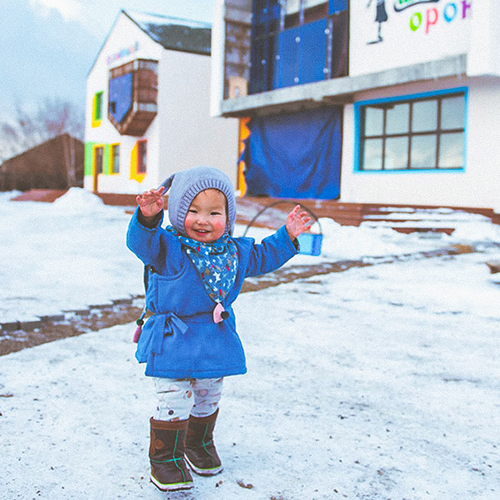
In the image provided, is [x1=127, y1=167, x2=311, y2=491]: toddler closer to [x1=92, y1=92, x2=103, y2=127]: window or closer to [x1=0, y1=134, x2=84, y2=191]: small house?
[x1=92, y1=92, x2=103, y2=127]: window

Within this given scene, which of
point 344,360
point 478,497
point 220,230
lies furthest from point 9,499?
point 344,360

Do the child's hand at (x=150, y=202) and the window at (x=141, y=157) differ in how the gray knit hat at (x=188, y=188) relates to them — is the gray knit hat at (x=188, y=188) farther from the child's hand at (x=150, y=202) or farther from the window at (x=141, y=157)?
the window at (x=141, y=157)

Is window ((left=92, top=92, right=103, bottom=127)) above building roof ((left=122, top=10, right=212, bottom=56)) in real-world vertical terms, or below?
below

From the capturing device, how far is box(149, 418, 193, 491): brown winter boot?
1923 mm

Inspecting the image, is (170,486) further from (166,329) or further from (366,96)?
(366,96)

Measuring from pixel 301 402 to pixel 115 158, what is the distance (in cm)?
2165

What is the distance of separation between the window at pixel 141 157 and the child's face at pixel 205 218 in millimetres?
19604

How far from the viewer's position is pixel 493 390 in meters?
2.90

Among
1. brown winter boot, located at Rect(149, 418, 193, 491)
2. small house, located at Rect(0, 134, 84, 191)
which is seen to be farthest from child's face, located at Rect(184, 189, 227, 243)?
small house, located at Rect(0, 134, 84, 191)

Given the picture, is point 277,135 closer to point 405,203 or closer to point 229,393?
point 405,203

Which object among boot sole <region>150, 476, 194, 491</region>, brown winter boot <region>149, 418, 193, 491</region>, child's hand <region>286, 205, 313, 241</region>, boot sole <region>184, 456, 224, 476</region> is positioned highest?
child's hand <region>286, 205, 313, 241</region>

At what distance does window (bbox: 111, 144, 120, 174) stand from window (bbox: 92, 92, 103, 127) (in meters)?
1.76

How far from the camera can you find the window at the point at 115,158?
23.1 meters

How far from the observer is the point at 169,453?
197 centimetres
